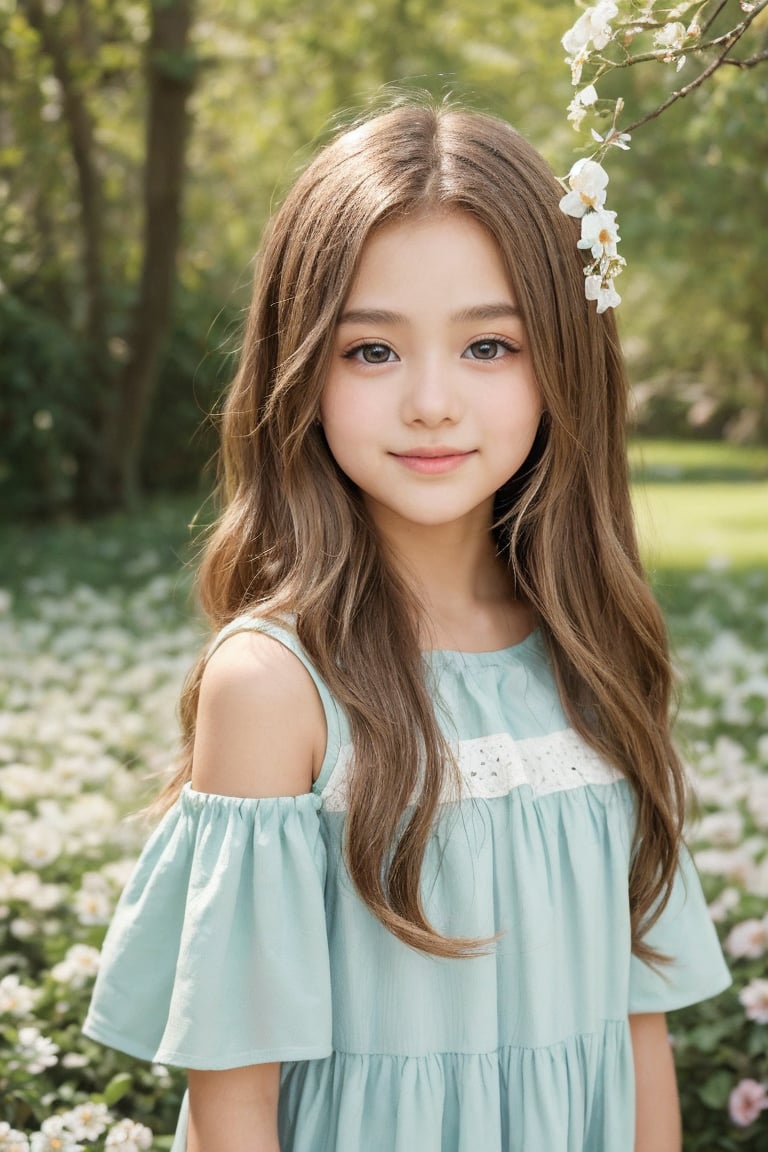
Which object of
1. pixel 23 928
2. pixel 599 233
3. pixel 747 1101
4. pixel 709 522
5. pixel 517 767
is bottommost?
pixel 747 1101

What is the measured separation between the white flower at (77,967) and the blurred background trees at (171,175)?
295 cm

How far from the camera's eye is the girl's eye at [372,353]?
1.62m

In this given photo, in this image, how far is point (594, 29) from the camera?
1521 millimetres

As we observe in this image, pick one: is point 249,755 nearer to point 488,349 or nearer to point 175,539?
point 488,349

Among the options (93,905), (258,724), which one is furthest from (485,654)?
(93,905)

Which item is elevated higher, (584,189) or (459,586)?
(584,189)

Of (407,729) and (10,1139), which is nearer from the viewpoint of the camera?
(407,729)

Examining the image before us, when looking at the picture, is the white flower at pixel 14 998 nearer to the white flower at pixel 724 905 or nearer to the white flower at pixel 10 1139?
the white flower at pixel 10 1139

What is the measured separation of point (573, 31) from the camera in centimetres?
153

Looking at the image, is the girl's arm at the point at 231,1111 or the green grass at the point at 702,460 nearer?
the girl's arm at the point at 231,1111

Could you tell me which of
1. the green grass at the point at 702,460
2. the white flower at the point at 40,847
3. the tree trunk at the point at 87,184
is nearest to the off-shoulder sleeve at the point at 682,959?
the white flower at the point at 40,847

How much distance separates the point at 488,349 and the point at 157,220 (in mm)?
7168

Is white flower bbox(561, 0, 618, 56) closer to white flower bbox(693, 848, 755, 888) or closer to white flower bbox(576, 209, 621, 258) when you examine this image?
white flower bbox(576, 209, 621, 258)

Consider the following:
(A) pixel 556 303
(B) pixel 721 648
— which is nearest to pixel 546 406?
(A) pixel 556 303
